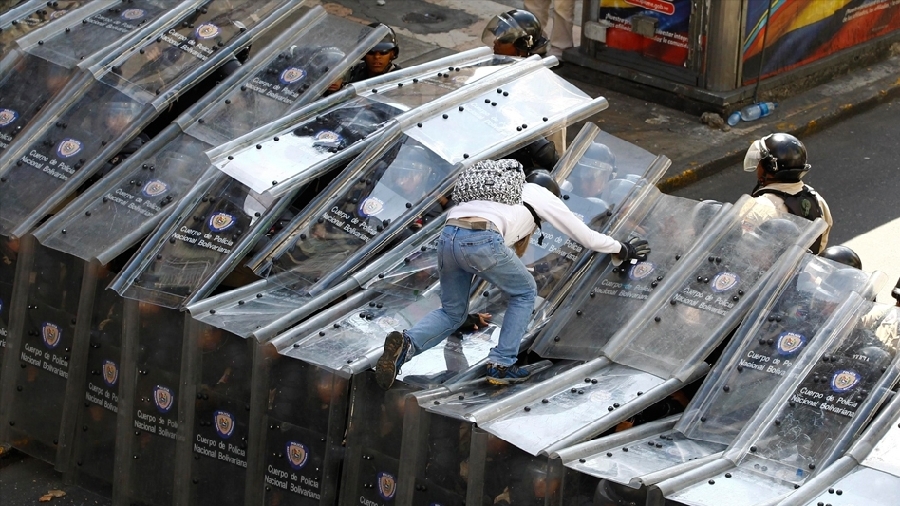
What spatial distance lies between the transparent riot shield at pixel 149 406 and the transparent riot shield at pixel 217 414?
86 millimetres

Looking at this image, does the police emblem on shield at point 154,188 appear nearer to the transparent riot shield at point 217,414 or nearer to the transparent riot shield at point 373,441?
the transparent riot shield at point 217,414

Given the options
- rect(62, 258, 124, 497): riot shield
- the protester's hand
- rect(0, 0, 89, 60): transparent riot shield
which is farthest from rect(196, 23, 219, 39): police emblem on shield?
the protester's hand

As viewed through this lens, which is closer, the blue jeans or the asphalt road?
the blue jeans

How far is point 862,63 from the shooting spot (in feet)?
40.5

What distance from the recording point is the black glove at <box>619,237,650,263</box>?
6496 mm

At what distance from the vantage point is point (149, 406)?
6.80m

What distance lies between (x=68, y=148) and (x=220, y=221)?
144cm

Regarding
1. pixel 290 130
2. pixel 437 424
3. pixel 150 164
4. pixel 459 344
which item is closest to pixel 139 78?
pixel 150 164

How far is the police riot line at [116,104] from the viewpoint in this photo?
25.5ft

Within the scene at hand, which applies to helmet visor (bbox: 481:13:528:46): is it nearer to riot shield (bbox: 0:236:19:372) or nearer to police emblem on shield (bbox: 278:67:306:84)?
police emblem on shield (bbox: 278:67:306:84)

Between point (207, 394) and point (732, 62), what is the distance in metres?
6.23

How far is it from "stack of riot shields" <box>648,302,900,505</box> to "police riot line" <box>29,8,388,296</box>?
297 centimetres

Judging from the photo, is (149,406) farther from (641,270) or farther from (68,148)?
(641,270)

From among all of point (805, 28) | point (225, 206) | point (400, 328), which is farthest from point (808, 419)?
point (805, 28)
